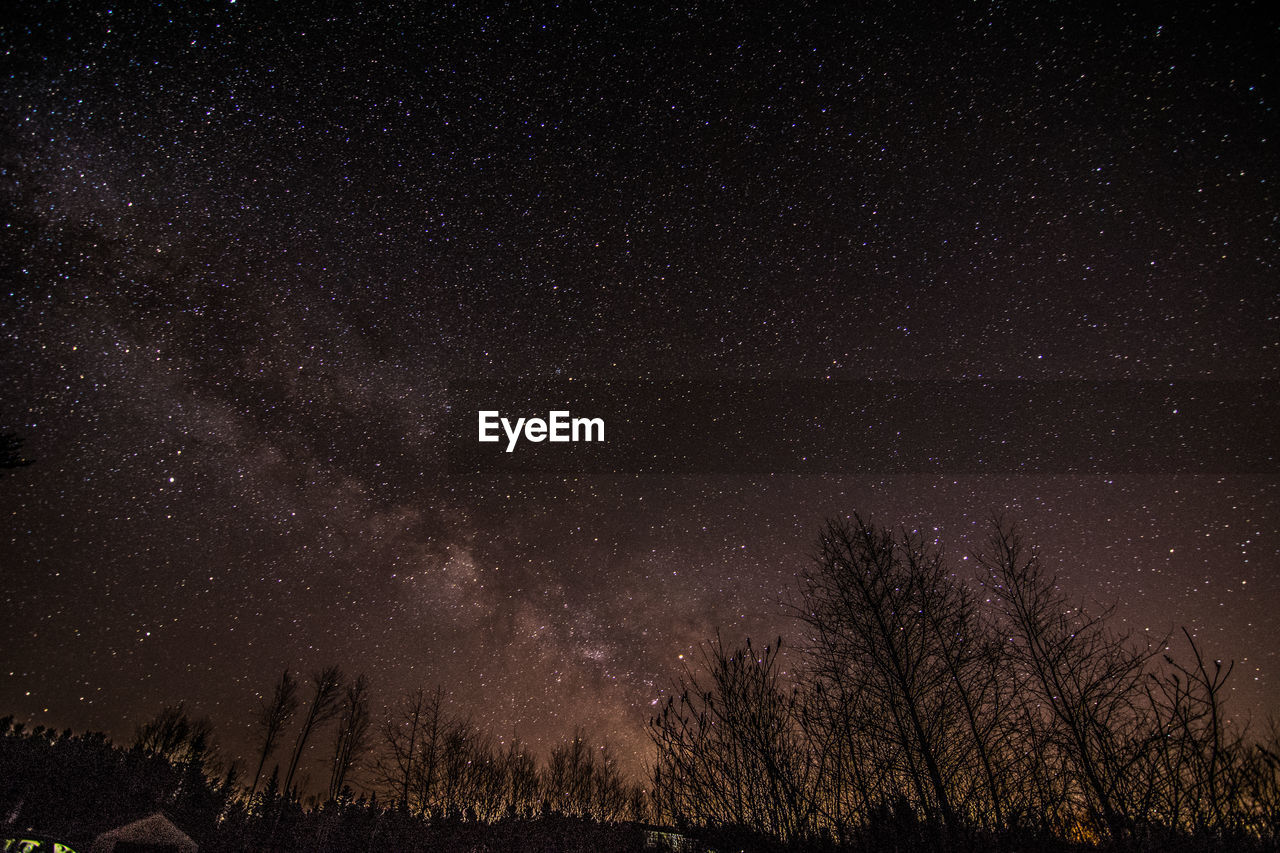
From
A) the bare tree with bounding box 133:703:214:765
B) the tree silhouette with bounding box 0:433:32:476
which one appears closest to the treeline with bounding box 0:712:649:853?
the bare tree with bounding box 133:703:214:765

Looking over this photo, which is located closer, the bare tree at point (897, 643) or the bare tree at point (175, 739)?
the bare tree at point (897, 643)

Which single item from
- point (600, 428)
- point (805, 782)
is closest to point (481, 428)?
point (600, 428)

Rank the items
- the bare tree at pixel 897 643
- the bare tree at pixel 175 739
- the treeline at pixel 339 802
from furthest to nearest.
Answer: the bare tree at pixel 175 739
the treeline at pixel 339 802
the bare tree at pixel 897 643

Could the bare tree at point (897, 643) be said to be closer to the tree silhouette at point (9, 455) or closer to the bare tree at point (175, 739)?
the tree silhouette at point (9, 455)

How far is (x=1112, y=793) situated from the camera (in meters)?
3.77

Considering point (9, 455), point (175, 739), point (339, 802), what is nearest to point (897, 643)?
point (9, 455)

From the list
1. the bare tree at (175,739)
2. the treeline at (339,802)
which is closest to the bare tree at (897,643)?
the treeline at (339,802)

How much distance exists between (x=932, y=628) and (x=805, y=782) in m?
→ 3.95

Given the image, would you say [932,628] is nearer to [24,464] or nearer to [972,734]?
[972,734]

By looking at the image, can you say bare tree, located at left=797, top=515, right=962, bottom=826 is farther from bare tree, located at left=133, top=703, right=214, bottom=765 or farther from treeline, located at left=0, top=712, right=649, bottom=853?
bare tree, located at left=133, top=703, right=214, bottom=765

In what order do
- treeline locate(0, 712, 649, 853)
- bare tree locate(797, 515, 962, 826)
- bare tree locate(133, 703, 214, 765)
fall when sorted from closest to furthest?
bare tree locate(797, 515, 962, 826) < treeline locate(0, 712, 649, 853) < bare tree locate(133, 703, 214, 765)

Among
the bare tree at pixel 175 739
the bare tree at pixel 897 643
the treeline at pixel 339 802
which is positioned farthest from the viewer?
the bare tree at pixel 175 739

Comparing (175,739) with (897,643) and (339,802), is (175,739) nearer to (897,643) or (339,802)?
(339,802)

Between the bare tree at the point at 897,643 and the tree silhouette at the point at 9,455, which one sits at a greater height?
the tree silhouette at the point at 9,455
